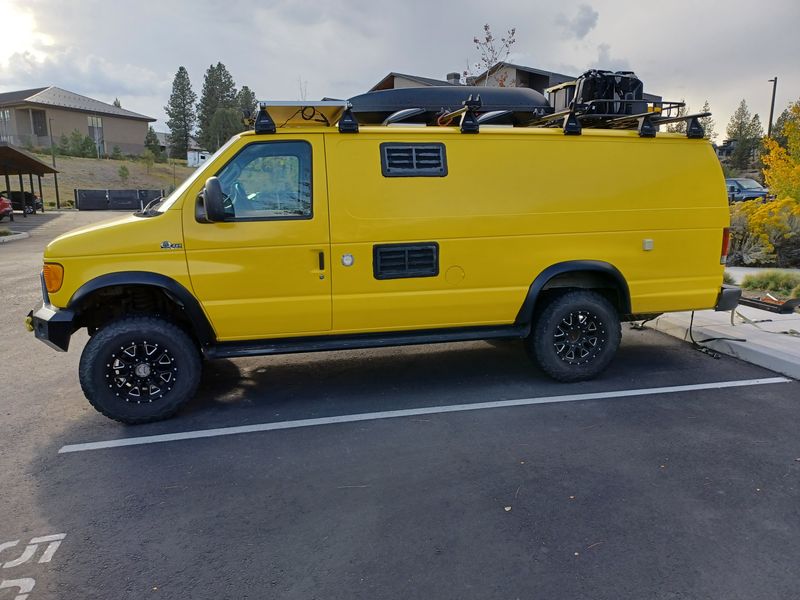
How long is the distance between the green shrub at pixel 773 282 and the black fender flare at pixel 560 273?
495cm

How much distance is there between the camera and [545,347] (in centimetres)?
550

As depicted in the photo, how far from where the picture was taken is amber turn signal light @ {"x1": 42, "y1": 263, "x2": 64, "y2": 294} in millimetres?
4566

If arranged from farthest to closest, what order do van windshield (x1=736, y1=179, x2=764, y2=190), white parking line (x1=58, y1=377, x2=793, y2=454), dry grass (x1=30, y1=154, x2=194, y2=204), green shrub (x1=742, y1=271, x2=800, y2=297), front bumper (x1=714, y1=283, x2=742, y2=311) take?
dry grass (x1=30, y1=154, x2=194, y2=204)
van windshield (x1=736, y1=179, x2=764, y2=190)
green shrub (x1=742, y1=271, x2=800, y2=297)
front bumper (x1=714, y1=283, x2=742, y2=311)
white parking line (x1=58, y1=377, x2=793, y2=454)

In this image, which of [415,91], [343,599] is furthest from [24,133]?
[343,599]

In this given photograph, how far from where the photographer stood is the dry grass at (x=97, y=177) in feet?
167

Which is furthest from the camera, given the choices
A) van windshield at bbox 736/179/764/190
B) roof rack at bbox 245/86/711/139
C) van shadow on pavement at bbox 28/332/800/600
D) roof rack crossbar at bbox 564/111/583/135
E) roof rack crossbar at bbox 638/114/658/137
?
van windshield at bbox 736/179/764/190

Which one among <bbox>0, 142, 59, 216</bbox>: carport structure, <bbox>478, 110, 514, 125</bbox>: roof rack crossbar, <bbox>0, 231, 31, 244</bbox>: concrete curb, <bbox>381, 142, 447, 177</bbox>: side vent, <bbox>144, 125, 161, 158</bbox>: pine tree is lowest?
<bbox>0, 231, 31, 244</bbox>: concrete curb

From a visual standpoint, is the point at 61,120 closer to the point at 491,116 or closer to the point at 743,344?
the point at 491,116

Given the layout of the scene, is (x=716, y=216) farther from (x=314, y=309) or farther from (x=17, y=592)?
(x=17, y=592)

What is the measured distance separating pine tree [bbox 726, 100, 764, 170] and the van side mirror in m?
42.6

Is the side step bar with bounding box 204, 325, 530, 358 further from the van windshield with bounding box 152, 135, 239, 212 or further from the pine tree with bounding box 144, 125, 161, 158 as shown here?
the pine tree with bounding box 144, 125, 161, 158

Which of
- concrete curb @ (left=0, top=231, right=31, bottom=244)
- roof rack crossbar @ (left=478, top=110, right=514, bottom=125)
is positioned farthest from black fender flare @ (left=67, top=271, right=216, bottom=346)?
concrete curb @ (left=0, top=231, right=31, bottom=244)

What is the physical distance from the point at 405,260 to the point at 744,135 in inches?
1960

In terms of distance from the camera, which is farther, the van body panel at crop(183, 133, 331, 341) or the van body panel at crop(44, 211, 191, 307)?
the van body panel at crop(183, 133, 331, 341)
